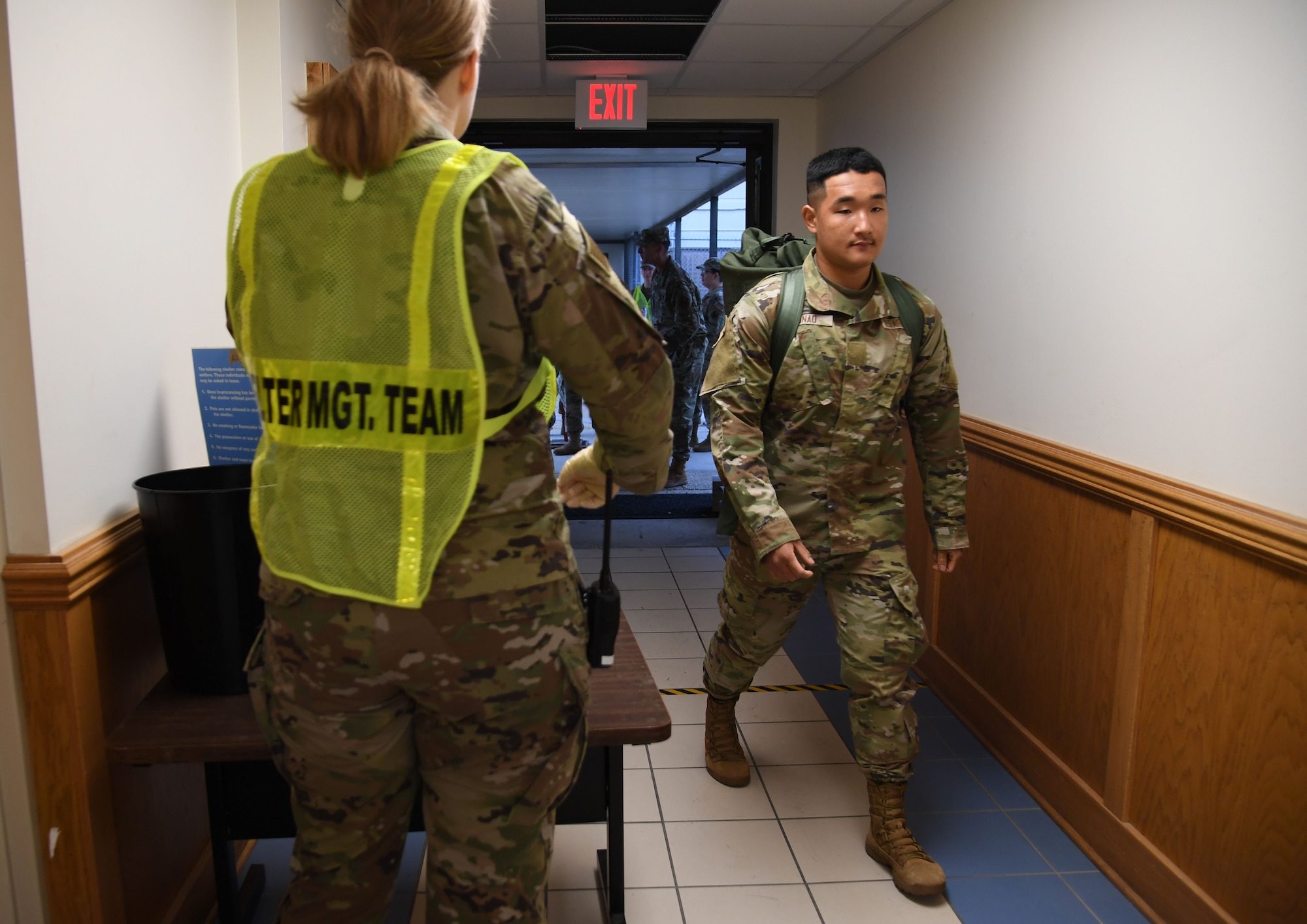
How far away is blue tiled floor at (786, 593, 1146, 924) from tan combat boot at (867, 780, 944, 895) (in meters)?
0.08

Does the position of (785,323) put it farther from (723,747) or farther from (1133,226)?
(723,747)

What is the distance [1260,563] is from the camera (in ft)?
5.74

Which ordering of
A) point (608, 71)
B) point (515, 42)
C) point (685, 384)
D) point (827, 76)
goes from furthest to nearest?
point (685, 384) < point (827, 76) < point (608, 71) < point (515, 42)

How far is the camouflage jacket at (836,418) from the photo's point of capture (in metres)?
2.22

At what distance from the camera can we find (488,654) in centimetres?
102

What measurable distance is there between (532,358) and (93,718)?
1040mm

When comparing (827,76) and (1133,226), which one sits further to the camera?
(827,76)

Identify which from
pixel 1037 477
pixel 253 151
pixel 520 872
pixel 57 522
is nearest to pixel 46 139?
pixel 57 522

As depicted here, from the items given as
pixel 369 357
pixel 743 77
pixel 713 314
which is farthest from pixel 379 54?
pixel 713 314

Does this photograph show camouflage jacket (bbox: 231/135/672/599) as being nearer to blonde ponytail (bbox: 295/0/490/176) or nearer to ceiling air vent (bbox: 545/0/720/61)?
blonde ponytail (bbox: 295/0/490/176)

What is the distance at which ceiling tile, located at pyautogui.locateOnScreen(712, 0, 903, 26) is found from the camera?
3426 mm

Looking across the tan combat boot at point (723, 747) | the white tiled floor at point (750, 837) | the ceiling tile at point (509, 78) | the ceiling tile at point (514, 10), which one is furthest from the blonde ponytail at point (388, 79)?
the ceiling tile at point (509, 78)

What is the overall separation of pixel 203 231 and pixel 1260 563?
230cm

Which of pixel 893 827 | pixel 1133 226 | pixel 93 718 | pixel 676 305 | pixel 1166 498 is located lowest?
pixel 893 827
